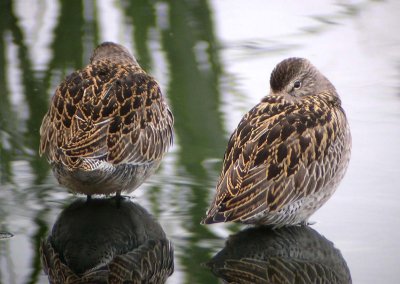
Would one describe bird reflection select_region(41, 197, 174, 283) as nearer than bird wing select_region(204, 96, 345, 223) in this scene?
Yes

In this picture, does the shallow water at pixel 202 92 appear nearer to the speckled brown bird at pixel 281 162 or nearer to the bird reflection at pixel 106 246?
the bird reflection at pixel 106 246

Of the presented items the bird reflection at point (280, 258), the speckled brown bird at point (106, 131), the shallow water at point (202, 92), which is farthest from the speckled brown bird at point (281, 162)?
the speckled brown bird at point (106, 131)

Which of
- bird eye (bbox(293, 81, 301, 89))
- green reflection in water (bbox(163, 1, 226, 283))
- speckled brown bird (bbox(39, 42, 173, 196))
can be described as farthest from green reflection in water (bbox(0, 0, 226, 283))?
bird eye (bbox(293, 81, 301, 89))

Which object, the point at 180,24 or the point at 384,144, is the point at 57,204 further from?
the point at 180,24

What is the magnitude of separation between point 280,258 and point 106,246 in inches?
47.5

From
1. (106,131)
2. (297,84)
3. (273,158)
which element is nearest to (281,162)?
(273,158)

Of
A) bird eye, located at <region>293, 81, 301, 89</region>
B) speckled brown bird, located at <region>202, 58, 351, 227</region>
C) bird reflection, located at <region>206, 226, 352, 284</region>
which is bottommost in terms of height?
bird reflection, located at <region>206, 226, 352, 284</region>

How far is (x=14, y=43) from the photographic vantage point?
12.5 metres

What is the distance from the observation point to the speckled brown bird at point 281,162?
A: 8.00m

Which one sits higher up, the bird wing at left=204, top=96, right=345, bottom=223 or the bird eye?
the bird eye

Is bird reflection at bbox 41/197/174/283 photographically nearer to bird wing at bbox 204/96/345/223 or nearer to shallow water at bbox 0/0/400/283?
shallow water at bbox 0/0/400/283

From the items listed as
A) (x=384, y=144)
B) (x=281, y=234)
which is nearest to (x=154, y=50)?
(x=384, y=144)

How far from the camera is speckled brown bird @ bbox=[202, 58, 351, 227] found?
8000mm

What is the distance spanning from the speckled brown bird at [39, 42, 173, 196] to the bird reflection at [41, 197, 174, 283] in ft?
0.64
